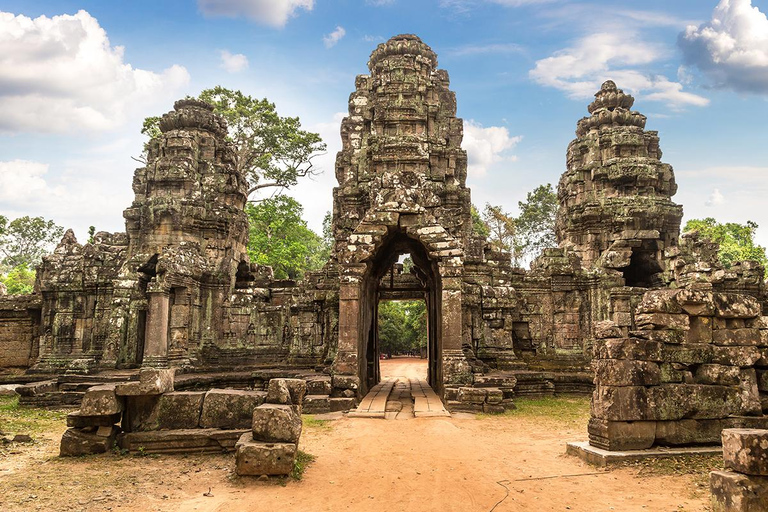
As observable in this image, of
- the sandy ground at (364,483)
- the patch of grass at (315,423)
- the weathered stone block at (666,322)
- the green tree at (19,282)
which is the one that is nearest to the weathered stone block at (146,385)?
the sandy ground at (364,483)

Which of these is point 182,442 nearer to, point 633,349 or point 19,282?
point 633,349

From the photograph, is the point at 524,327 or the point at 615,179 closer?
the point at 524,327

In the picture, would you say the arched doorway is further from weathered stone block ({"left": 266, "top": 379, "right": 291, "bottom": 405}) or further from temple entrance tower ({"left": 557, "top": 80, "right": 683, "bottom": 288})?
temple entrance tower ({"left": 557, "top": 80, "right": 683, "bottom": 288})

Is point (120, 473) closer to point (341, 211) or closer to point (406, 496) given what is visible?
point (406, 496)

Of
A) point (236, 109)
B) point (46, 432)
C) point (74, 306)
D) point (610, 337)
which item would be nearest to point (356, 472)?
point (610, 337)

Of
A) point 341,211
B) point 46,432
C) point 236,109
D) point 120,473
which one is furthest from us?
point 236,109

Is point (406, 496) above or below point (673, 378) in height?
below

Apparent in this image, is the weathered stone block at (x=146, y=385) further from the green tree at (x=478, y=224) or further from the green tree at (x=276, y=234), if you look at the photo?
the green tree at (x=478, y=224)

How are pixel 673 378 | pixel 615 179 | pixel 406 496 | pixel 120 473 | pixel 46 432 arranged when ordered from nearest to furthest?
pixel 406 496
pixel 120 473
pixel 673 378
pixel 46 432
pixel 615 179

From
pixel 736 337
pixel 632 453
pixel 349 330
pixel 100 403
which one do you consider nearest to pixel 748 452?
pixel 632 453

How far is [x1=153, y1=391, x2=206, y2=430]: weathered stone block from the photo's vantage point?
6.84 m

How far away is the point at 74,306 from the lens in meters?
13.8

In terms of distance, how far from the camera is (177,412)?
689cm

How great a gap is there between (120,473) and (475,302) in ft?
29.9
